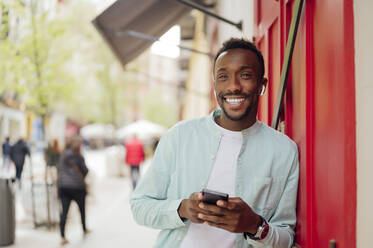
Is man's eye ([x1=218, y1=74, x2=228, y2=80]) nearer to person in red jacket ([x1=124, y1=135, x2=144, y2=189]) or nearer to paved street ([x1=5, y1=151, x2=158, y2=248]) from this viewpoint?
paved street ([x1=5, y1=151, x2=158, y2=248])

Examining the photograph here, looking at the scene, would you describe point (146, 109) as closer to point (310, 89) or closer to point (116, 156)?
point (116, 156)

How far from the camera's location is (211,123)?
210 centimetres

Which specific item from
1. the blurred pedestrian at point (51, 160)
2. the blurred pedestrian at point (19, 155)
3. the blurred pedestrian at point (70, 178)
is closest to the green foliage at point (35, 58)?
the blurred pedestrian at point (51, 160)

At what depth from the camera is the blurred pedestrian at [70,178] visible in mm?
7473

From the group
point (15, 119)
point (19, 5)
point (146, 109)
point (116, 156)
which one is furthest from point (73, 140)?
point (146, 109)

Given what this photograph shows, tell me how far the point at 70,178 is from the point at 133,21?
3102 mm

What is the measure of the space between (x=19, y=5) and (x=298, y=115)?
684 cm

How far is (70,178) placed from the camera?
7.50m

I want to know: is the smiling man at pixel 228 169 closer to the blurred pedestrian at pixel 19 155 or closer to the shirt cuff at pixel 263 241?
the shirt cuff at pixel 263 241

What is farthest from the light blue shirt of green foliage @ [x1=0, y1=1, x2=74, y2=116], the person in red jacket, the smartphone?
the person in red jacket

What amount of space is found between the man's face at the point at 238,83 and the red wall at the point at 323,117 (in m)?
0.32

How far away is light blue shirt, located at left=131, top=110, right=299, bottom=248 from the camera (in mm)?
1979

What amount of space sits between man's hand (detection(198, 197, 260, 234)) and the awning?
4.57 meters
